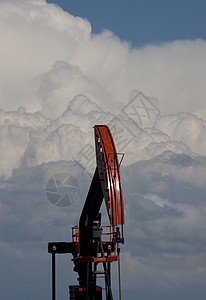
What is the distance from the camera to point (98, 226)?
23828 mm

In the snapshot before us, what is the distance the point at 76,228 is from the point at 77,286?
2.60 meters

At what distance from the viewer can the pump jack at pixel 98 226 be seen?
22000 mm

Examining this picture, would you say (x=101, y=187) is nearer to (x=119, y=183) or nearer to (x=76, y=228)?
(x=119, y=183)

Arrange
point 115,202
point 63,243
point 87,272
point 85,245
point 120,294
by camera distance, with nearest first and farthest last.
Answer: point 120,294 < point 115,202 < point 87,272 < point 85,245 < point 63,243

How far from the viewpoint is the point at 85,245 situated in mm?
24859

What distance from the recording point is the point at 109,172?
22.4 metres

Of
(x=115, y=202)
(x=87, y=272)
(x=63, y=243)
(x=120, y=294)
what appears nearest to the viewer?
A: (x=120, y=294)

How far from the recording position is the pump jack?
22000 mm

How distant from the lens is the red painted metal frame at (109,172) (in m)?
21.8

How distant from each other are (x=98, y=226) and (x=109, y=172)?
2782mm

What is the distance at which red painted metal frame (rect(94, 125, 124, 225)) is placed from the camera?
21828mm

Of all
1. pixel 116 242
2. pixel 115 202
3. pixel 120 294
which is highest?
pixel 115 202

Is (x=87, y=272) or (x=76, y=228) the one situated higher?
(x=76, y=228)

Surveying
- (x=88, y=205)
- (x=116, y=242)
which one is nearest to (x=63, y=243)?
(x=88, y=205)
